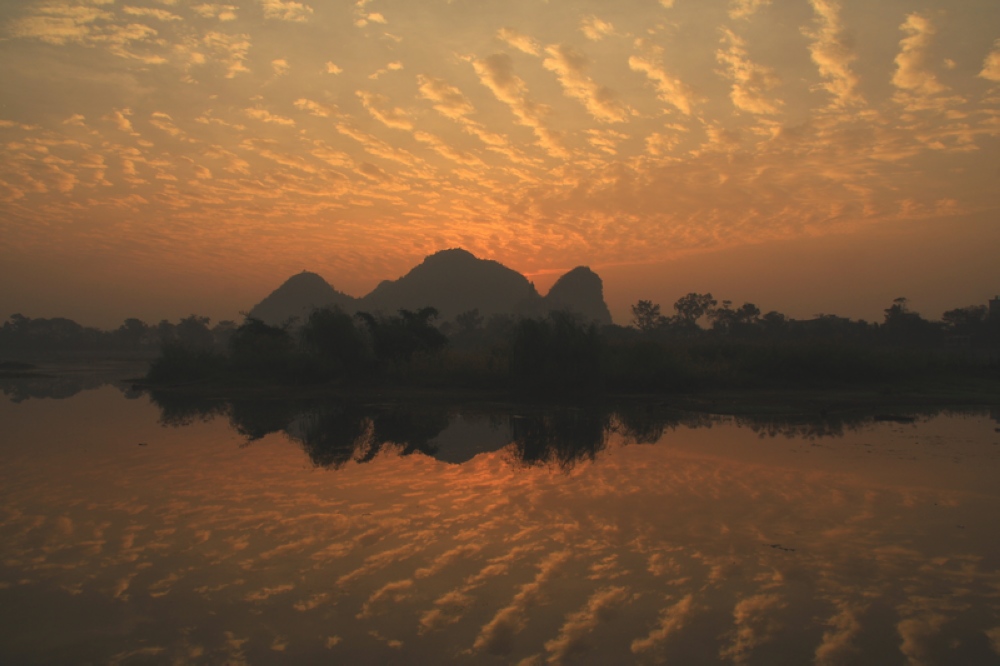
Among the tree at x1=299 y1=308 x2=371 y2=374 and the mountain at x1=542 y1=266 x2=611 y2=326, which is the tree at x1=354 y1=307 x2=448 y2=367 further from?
the mountain at x1=542 y1=266 x2=611 y2=326

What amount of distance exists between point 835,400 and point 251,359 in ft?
84.9

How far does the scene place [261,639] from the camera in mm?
5012

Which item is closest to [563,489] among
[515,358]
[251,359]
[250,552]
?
[250,552]

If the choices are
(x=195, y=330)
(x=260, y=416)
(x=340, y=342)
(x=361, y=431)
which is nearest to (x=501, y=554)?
(x=361, y=431)

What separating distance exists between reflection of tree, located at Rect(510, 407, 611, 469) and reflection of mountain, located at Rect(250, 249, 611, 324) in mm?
141924

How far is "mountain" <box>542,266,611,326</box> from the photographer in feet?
582

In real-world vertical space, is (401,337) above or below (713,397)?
above

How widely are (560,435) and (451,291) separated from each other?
153647mm

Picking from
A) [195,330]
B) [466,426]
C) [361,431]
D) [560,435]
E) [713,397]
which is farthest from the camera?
[195,330]

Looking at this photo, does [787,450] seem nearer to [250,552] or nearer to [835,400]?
[250,552]

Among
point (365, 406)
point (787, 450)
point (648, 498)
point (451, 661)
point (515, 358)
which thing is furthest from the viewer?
point (515, 358)

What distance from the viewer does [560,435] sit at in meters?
15.9

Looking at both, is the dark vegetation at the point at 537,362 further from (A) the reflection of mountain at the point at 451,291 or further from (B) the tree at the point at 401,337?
(A) the reflection of mountain at the point at 451,291

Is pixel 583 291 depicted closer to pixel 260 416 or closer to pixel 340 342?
pixel 340 342
